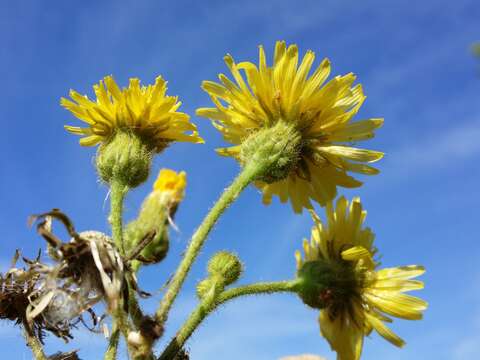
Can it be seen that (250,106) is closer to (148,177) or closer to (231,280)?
(148,177)

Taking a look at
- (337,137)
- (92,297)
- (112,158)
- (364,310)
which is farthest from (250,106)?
(92,297)

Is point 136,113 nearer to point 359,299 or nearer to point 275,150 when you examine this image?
point 275,150

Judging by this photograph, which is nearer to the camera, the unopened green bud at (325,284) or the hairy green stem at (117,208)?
the hairy green stem at (117,208)

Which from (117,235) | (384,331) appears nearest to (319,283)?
(384,331)

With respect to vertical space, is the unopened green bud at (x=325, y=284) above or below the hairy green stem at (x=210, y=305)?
above

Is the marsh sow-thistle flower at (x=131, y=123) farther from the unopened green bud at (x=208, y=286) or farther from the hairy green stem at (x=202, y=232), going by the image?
the unopened green bud at (x=208, y=286)

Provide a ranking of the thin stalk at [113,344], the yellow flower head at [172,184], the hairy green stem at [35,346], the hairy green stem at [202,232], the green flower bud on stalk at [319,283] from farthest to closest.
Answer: the yellow flower head at [172,184] → the green flower bud on stalk at [319,283] → the hairy green stem at [35,346] → the hairy green stem at [202,232] → the thin stalk at [113,344]

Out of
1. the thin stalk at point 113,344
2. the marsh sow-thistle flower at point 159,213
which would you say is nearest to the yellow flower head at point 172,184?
the marsh sow-thistle flower at point 159,213
